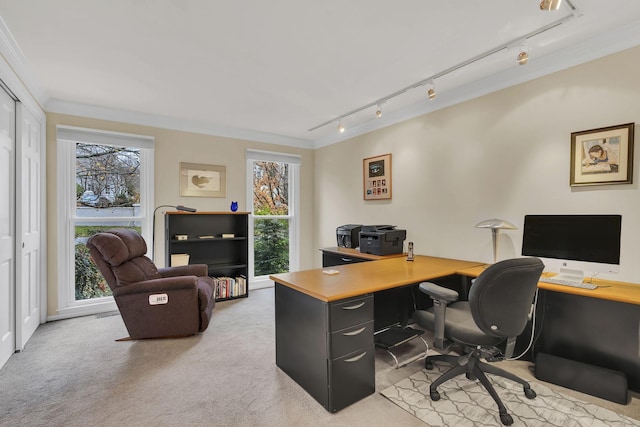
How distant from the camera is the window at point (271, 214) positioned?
484 centimetres

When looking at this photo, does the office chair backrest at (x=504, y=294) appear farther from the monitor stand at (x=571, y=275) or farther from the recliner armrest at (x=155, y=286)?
the recliner armrest at (x=155, y=286)

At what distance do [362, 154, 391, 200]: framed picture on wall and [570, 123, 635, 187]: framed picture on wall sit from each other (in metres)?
1.90

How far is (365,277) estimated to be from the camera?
2307 mm

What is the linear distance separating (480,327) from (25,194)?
3.83 metres

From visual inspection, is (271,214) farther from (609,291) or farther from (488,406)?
(609,291)

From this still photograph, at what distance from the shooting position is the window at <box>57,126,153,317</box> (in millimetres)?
3508

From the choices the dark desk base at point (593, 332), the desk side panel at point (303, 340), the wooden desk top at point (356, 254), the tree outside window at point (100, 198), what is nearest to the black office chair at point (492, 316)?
the dark desk base at point (593, 332)

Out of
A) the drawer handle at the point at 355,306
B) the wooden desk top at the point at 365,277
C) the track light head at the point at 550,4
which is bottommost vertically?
the drawer handle at the point at 355,306

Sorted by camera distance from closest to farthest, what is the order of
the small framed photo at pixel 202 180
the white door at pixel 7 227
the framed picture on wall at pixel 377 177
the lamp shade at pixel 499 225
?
the white door at pixel 7 227 < the lamp shade at pixel 499 225 < the framed picture on wall at pixel 377 177 < the small framed photo at pixel 202 180

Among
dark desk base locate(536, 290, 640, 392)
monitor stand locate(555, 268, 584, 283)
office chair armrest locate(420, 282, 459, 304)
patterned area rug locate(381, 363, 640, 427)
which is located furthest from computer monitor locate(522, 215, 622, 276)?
office chair armrest locate(420, 282, 459, 304)

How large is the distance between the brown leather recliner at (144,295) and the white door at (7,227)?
1.77 feet

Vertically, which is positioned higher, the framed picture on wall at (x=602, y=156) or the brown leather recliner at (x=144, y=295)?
the framed picture on wall at (x=602, y=156)

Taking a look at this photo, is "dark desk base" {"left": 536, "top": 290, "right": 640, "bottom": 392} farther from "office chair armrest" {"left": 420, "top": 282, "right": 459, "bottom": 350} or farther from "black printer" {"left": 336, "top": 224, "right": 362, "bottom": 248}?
"black printer" {"left": 336, "top": 224, "right": 362, "bottom": 248}

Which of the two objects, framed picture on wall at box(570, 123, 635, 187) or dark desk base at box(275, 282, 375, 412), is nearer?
dark desk base at box(275, 282, 375, 412)
